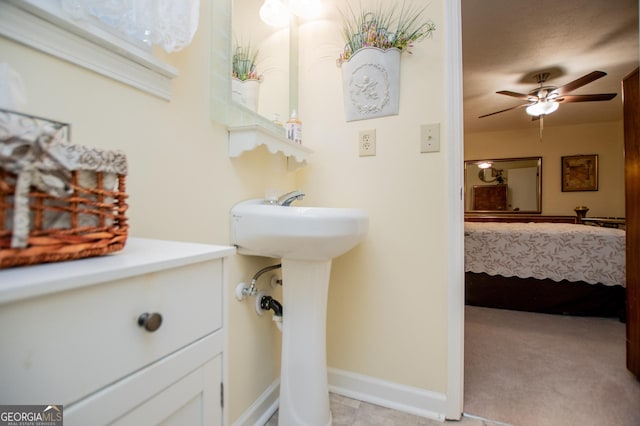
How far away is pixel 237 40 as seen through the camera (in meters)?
1.06

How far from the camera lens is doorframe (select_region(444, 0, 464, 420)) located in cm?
114

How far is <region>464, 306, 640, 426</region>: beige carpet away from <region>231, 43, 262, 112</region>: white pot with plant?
1667mm

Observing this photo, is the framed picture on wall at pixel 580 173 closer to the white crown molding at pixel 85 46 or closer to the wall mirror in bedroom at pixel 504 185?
the wall mirror in bedroom at pixel 504 185

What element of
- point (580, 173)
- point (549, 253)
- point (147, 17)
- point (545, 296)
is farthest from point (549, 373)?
point (580, 173)

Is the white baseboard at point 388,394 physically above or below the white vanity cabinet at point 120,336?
below

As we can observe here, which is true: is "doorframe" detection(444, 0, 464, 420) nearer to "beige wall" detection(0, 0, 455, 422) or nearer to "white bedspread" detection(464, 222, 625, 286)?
"beige wall" detection(0, 0, 455, 422)

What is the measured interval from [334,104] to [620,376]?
6.93ft

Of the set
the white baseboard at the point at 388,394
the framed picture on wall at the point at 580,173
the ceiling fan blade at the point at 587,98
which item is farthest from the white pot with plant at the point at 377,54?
the framed picture on wall at the point at 580,173

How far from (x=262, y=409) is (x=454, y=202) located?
119 centimetres

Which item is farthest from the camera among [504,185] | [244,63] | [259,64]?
[504,185]

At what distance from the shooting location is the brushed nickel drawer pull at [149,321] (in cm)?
37

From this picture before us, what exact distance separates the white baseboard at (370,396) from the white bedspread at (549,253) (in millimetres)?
1682

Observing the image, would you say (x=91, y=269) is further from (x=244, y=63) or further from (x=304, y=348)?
(x=244, y=63)

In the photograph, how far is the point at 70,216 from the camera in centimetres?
36
